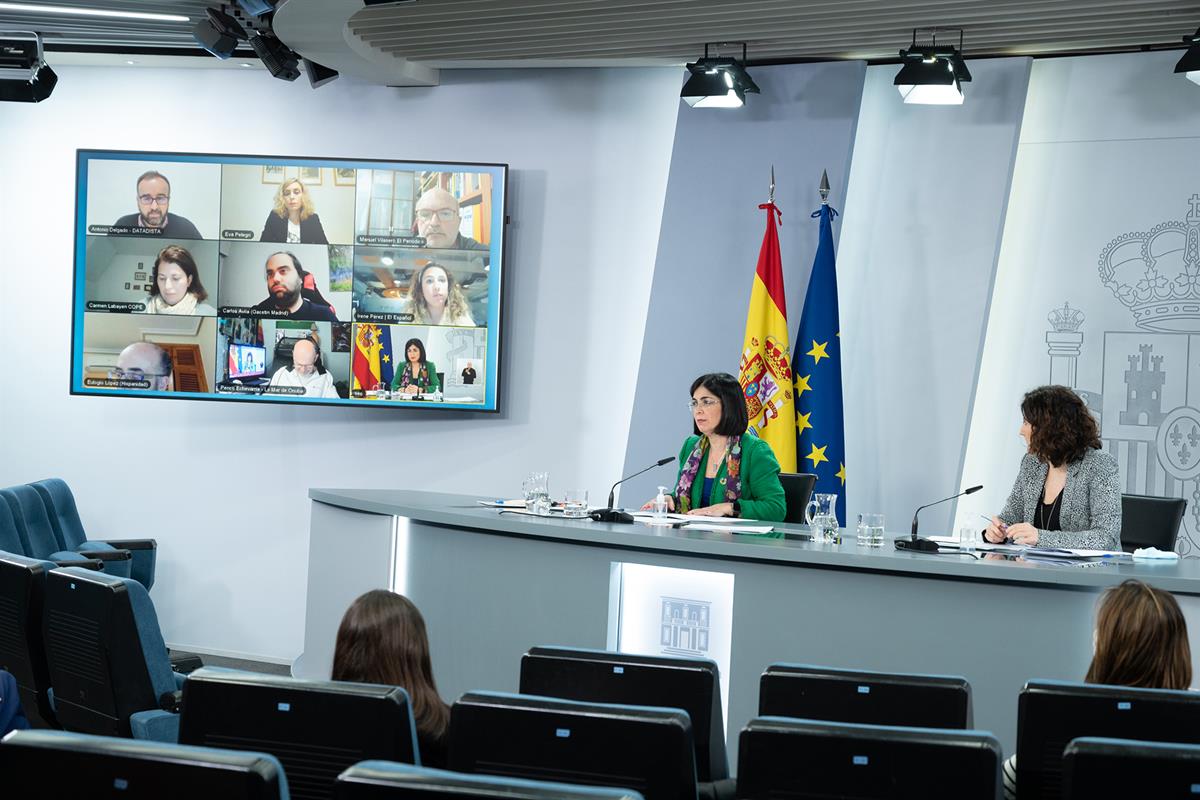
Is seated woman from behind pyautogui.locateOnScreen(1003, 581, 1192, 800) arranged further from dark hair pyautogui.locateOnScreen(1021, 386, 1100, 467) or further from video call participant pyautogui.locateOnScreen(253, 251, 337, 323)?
video call participant pyautogui.locateOnScreen(253, 251, 337, 323)

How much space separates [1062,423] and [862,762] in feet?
8.84

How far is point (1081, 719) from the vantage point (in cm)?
226

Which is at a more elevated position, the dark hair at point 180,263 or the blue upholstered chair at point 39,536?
the dark hair at point 180,263

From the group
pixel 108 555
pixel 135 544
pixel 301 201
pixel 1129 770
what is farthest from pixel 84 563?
pixel 1129 770

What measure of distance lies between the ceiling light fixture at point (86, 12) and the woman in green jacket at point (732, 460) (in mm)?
3431

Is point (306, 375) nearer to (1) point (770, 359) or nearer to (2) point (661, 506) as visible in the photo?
(1) point (770, 359)

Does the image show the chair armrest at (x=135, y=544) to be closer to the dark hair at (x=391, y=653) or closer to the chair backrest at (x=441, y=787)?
the dark hair at (x=391, y=653)

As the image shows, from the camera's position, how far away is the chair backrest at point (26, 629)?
13.1 feet

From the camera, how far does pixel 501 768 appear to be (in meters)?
2.06

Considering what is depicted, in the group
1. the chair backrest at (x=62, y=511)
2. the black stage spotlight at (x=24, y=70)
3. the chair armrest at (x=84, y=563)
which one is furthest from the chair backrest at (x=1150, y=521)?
the black stage spotlight at (x=24, y=70)

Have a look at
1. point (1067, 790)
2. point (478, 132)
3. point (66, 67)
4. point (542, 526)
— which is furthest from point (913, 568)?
point (66, 67)

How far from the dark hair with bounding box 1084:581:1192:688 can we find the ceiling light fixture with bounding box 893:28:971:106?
3.53m

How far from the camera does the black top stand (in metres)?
4.32

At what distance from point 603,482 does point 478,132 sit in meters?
2.18
